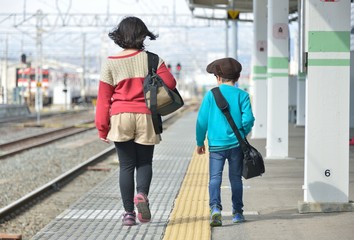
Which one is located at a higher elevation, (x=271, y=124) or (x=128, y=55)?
(x=128, y=55)

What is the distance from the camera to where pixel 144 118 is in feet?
22.1

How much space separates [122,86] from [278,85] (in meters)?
8.17

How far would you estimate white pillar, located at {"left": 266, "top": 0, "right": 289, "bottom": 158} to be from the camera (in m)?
14.5

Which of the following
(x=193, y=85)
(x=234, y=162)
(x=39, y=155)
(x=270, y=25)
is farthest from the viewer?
(x=193, y=85)

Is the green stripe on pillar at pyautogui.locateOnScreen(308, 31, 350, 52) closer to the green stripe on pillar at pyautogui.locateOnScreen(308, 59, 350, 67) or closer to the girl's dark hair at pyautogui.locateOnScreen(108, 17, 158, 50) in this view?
the green stripe on pillar at pyautogui.locateOnScreen(308, 59, 350, 67)

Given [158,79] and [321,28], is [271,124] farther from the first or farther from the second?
[158,79]

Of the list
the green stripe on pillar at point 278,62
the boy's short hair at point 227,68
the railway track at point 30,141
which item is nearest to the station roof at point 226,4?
the railway track at point 30,141

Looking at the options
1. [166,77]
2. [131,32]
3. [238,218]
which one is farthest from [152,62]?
[238,218]

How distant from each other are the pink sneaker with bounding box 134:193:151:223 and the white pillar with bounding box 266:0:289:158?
7.96m

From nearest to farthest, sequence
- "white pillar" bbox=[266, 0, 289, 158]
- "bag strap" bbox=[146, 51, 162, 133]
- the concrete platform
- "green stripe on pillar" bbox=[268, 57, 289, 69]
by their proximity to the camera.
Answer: "bag strap" bbox=[146, 51, 162, 133] → the concrete platform → "white pillar" bbox=[266, 0, 289, 158] → "green stripe on pillar" bbox=[268, 57, 289, 69]

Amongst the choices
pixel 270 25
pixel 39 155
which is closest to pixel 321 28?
pixel 270 25

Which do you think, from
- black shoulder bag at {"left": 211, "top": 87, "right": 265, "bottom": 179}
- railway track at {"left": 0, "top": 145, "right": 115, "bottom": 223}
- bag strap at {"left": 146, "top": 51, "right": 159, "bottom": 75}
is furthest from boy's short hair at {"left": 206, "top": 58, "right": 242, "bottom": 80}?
railway track at {"left": 0, "top": 145, "right": 115, "bottom": 223}

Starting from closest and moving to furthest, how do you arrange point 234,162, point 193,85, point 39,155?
point 234,162 → point 39,155 → point 193,85

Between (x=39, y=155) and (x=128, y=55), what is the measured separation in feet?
47.5
